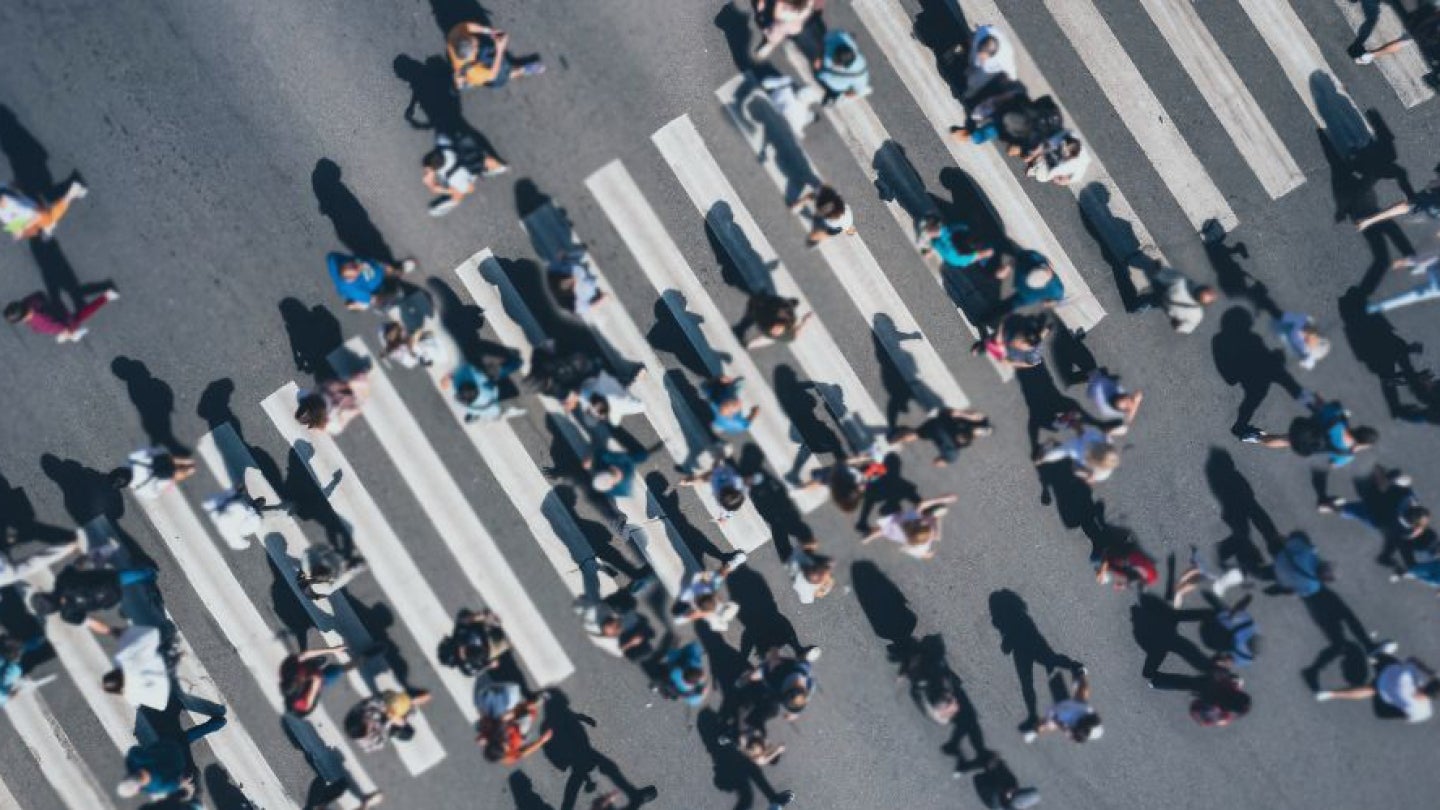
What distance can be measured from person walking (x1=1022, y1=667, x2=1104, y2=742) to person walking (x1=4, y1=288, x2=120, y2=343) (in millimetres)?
14129

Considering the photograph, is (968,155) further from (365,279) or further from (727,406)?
(365,279)

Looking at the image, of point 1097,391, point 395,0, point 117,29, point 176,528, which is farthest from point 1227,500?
point 117,29

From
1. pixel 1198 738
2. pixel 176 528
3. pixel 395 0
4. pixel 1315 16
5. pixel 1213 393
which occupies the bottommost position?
pixel 1198 738

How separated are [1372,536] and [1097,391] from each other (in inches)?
186

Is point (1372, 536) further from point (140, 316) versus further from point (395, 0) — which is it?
point (140, 316)

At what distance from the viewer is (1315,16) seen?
10.9 m

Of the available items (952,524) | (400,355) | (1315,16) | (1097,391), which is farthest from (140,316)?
(1315,16)

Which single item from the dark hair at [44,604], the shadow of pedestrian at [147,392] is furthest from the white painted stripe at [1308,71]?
the dark hair at [44,604]

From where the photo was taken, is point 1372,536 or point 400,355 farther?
point 1372,536

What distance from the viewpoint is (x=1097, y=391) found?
34.2 ft

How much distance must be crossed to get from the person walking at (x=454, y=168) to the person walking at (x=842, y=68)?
449cm

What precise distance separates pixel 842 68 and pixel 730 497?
580 cm

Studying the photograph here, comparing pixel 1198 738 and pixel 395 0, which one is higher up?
pixel 395 0

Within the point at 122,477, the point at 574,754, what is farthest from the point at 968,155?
the point at 122,477
